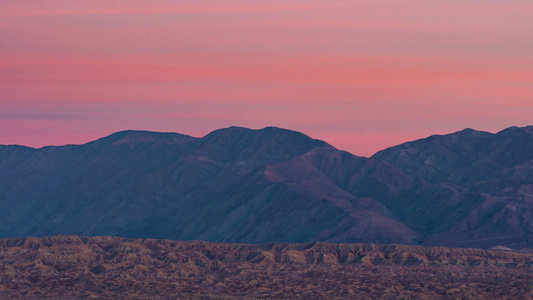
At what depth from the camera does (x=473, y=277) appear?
650ft

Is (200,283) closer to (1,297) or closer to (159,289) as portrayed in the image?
(159,289)

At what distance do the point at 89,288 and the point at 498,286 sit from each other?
74022 millimetres

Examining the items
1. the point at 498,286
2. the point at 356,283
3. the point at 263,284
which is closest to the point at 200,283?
the point at 263,284

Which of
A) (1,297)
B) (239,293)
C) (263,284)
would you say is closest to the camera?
(1,297)

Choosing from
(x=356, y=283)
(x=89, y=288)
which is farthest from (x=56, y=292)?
(x=356, y=283)

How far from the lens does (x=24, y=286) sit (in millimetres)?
183125

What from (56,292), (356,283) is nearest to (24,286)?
(56,292)

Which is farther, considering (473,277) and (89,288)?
(473,277)

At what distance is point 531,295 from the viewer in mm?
166500

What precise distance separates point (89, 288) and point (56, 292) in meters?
6.70

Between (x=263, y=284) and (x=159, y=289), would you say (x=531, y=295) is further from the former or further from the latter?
(x=159, y=289)

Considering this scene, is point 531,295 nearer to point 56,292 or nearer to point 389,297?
point 389,297

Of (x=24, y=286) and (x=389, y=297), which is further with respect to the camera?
(x=24, y=286)

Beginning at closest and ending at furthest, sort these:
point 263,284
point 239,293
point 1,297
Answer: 1. point 1,297
2. point 239,293
3. point 263,284
